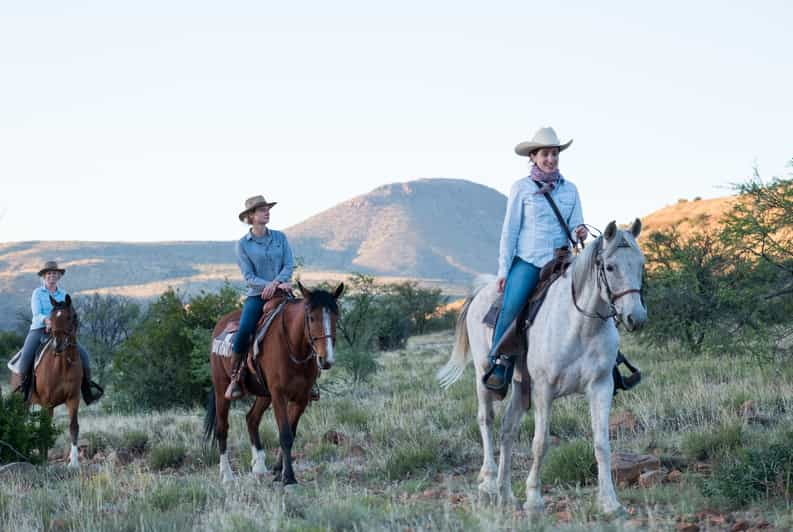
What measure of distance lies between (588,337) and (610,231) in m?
0.95

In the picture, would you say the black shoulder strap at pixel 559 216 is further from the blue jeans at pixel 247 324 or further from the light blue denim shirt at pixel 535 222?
the blue jeans at pixel 247 324

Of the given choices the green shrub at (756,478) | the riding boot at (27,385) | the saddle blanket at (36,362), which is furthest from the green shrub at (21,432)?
the green shrub at (756,478)

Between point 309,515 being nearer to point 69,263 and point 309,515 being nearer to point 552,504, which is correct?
point 552,504

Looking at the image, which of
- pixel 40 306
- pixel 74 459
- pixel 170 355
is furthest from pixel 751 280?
pixel 170 355

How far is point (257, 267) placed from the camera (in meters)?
10.8

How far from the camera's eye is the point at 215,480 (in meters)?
10.0

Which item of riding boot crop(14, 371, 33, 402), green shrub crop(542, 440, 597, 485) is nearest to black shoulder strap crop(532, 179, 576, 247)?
green shrub crop(542, 440, 597, 485)

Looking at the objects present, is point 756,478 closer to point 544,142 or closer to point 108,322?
point 544,142

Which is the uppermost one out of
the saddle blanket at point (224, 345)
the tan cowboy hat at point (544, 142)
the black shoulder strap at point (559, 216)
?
the tan cowboy hat at point (544, 142)

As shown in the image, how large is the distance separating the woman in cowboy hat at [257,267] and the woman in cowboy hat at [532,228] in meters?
3.29

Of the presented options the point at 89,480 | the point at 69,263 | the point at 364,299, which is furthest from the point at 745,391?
the point at 69,263

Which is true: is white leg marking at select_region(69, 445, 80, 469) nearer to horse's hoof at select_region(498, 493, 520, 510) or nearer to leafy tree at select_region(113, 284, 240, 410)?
horse's hoof at select_region(498, 493, 520, 510)

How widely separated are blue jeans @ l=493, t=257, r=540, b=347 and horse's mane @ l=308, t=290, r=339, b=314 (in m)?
2.07

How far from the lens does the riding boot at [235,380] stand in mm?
10688
